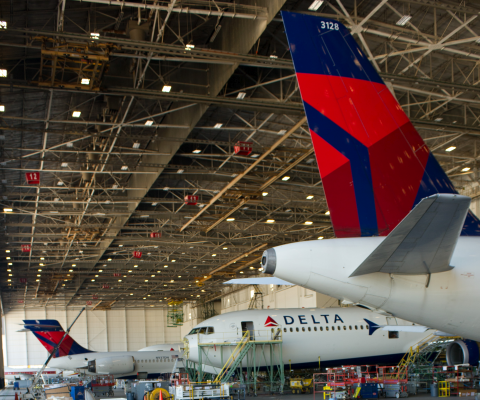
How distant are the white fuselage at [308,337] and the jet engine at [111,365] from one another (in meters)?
17.0

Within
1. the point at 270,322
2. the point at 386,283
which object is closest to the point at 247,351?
the point at 270,322

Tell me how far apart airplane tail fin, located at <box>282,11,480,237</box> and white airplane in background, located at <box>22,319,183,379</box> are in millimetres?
38220

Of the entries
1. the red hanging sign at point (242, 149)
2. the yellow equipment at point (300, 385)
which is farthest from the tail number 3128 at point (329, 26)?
the yellow equipment at point (300, 385)

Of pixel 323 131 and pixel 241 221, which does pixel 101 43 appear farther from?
pixel 241 221

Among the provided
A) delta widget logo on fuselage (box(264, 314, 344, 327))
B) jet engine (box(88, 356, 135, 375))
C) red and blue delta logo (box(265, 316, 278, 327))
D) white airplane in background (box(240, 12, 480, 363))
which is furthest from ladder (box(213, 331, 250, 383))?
white airplane in background (box(240, 12, 480, 363))

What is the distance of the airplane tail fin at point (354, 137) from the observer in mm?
7086

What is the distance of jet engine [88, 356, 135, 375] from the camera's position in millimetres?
42838

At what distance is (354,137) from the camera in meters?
7.25

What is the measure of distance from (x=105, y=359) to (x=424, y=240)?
42.2 m

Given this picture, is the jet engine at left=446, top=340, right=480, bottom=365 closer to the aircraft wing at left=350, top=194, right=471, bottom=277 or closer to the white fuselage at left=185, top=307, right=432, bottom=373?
the white fuselage at left=185, top=307, right=432, bottom=373

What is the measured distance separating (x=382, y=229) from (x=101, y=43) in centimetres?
1404

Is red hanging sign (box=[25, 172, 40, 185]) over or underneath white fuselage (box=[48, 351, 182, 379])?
over

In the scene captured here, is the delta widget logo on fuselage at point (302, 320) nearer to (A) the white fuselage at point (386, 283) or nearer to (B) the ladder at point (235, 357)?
(B) the ladder at point (235, 357)

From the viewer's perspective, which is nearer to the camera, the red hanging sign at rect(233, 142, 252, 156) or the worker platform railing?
the red hanging sign at rect(233, 142, 252, 156)
